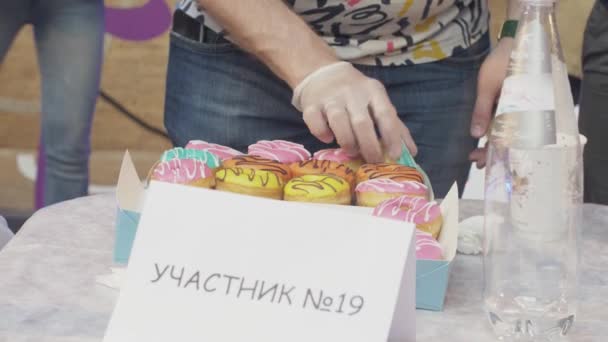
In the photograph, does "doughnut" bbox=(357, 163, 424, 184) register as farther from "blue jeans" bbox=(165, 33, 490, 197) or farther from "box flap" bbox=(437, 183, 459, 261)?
"blue jeans" bbox=(165, 33, 490, 197)

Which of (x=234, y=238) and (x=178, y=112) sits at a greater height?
(x=234, y=238)

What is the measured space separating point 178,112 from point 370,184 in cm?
47

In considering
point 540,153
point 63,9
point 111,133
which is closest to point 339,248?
point 540,153

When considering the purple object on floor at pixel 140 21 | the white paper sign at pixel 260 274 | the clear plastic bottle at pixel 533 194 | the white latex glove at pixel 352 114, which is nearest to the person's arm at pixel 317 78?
the white latex glove at pixel 352 114

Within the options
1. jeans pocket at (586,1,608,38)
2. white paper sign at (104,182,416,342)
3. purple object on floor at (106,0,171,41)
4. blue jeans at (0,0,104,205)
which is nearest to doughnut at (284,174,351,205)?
white paper sign at (104,182,416,342)

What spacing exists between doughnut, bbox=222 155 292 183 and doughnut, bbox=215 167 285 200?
16 mm

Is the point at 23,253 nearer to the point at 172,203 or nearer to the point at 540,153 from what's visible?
the point at 172,203

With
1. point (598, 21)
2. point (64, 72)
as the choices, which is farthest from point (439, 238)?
point (64, 72)

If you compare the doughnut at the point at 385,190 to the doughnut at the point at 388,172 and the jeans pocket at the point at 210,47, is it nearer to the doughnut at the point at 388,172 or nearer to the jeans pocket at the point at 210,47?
the doughnut at the point at 388,172

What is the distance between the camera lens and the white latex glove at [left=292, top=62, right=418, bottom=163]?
3.53ft

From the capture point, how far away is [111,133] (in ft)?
10.1

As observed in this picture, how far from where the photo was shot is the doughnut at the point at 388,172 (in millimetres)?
1053

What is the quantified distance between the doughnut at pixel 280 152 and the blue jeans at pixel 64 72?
1.13 metres

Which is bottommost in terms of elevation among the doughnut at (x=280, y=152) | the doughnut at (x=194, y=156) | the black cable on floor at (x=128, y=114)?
the black cable on floor at (x=128, y=114)
